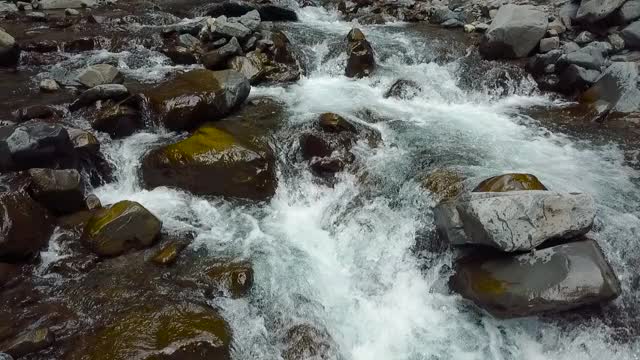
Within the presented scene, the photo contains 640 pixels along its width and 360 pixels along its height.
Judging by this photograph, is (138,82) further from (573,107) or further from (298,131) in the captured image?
(573,107)

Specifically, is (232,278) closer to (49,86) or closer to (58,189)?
(58,189)

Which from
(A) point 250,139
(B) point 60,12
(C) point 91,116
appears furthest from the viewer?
(B) point 60,12

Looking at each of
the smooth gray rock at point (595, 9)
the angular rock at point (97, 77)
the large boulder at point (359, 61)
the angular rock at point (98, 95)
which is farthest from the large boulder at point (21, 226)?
the smooth gray rock at point (595, 9)

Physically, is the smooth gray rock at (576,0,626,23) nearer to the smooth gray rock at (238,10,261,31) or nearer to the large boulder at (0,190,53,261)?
the smooth gray rock at (238,10,261,31)

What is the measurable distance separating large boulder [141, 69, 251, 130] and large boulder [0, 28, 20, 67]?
440cm

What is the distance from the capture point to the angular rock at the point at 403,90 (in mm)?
10641

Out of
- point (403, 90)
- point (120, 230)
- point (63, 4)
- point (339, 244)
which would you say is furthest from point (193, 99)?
point (63, 4)

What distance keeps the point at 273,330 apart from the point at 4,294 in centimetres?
307

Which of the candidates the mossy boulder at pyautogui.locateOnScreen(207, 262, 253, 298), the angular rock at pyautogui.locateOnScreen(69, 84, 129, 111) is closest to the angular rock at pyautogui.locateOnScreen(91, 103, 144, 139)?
the angular rock at pyautogui.locateOnScreen(69, 84, 129, 111)

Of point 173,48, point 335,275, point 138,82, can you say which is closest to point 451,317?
point 335,275

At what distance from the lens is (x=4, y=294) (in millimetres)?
5371

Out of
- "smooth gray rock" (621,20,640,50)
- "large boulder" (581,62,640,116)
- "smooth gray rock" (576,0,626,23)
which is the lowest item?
"large boulder" (581,62,640,116)

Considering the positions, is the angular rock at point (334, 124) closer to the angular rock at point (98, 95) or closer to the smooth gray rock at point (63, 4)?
the angular rock at point (98, 95)

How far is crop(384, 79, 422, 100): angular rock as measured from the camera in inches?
419
